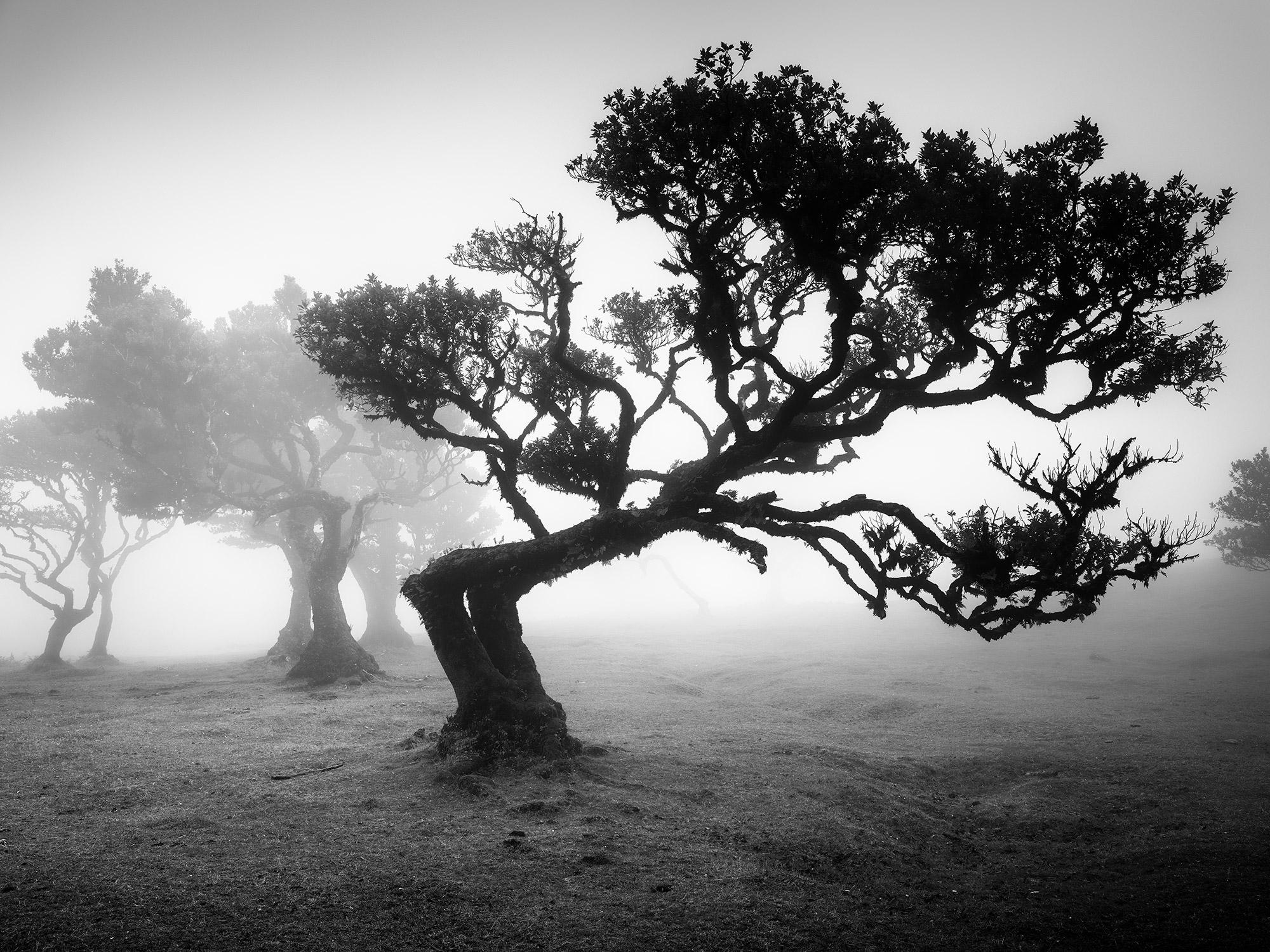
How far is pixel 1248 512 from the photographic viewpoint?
113 ft

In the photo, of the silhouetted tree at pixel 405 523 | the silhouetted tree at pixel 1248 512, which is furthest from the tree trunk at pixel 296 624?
the silhouetted tree at pixel 1248 512

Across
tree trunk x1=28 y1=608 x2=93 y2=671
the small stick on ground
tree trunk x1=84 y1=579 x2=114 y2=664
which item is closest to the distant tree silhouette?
tree trunk x1=28 y1=608 x2=93 y2=671

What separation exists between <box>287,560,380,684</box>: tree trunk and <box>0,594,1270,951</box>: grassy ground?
5.91m

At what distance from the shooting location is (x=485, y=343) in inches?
560

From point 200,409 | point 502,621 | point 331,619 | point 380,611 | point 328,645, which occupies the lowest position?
point 380,611

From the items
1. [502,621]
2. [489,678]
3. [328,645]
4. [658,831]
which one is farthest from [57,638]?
[658,831]

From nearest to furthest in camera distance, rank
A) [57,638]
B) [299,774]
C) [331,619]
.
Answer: [299,774], [331,619], [57,638]

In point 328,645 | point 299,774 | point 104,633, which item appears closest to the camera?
point 299,774

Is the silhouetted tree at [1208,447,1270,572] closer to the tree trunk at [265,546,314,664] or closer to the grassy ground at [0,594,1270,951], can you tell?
the grassy ground at [0,594,1270,951]

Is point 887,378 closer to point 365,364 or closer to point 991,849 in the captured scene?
point 991,849

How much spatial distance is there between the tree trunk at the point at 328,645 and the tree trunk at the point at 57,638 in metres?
15.9

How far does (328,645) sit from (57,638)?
62.4ft

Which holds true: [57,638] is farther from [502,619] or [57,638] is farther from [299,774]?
[502,619]

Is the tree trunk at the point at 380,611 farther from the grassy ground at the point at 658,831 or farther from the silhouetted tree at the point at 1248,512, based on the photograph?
the silhouetted tree at the point at 1248,512
